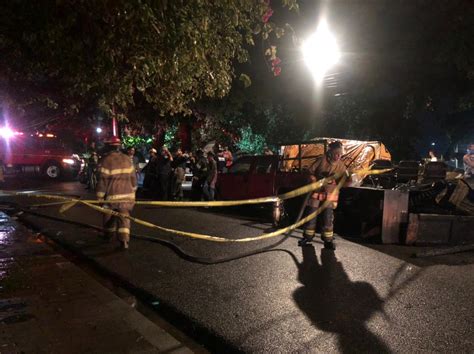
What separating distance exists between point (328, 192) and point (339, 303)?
7.83 feet

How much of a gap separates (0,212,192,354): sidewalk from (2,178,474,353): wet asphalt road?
1.36 ft

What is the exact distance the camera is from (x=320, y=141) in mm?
9289

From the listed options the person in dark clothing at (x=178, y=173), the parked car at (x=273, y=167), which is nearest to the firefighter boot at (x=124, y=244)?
the parked car at (x=273, y=167)

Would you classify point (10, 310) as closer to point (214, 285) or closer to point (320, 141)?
point (214, 285)

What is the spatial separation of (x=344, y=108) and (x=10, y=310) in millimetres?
26202

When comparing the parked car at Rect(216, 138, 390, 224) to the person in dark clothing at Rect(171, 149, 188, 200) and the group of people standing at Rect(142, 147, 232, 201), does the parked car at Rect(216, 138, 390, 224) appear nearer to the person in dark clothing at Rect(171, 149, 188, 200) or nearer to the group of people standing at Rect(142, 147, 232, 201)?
the group of people standing at Rect(142, 147, 232, 201)

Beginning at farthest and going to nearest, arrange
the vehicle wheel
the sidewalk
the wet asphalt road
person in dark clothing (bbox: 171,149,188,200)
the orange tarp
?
the vehicle wheel
person in dark clothing (bbox: 171,149,188,200)
the orange tarp
the wet asphalt road
the sidewalk

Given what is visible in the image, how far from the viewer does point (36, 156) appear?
2223 cm

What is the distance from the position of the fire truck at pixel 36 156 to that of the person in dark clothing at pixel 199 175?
1162 centimetres

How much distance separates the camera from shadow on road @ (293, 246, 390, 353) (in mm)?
3729

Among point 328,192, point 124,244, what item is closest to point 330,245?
point 328,192

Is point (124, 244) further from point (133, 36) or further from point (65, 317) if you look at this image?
point (133, 36)

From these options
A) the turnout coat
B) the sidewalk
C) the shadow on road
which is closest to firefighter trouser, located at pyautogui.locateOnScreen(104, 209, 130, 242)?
the turnout coat

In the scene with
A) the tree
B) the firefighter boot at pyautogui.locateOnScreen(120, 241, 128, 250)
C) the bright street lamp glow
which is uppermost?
the bright street lamp glow
